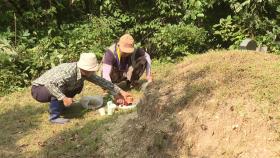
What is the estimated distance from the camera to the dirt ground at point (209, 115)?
196 inches

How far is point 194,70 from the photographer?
6031mm

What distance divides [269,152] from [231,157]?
37 cm

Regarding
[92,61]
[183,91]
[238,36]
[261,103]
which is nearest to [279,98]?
[261,103]

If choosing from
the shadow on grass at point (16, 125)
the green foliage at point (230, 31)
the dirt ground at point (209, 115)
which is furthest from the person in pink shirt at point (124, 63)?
the green foliage at point (230, 31)

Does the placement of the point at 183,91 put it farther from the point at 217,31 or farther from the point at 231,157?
the point at 217,31

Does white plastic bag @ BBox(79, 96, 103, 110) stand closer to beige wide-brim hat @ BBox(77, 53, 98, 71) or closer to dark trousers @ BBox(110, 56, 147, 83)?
dark trousers @ BBox(110, 56, 147, 83)

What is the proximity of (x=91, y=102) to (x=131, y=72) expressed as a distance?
0.88 meters

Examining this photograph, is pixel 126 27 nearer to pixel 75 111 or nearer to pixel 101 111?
pixel 75 111

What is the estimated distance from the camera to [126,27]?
38.1 feet

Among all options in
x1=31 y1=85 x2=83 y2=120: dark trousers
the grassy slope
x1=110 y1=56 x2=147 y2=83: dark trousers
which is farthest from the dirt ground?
x1=110 y1=56 x2=147 y2=83: dark trousers

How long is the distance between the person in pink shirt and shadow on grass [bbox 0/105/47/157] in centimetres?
120

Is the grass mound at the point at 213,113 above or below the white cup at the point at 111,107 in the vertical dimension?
above

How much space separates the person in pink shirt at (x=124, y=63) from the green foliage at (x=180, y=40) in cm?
255

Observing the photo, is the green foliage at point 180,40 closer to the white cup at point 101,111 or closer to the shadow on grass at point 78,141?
the white cup at point 101,111
